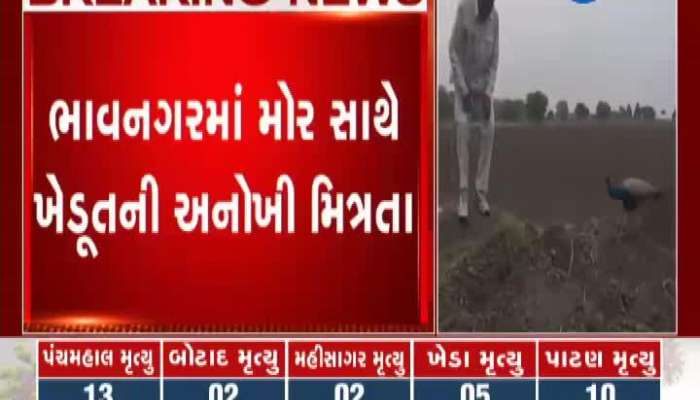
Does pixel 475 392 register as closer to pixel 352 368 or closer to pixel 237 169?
pixel 352 368

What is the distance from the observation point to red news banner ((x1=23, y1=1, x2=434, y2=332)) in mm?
5438

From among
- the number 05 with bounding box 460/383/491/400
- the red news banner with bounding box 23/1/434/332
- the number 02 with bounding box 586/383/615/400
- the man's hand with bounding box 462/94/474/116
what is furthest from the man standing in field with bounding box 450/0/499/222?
the number 02 with bounding box 586/383/615/400

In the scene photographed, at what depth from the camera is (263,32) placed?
547 centimetres

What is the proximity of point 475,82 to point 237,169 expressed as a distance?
39.0 inches

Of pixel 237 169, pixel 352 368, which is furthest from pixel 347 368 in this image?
pixel 237 169

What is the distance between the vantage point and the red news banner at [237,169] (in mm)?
5438

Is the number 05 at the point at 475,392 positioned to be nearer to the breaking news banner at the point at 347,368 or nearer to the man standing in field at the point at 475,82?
the breaking news banner at the point at 347,368

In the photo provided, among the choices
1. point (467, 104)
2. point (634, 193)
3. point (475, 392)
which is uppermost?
point (467, 104)

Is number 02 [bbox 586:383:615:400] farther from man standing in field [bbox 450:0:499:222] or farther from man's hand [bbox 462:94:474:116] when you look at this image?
man's hand [bbox 462:94:474:116]

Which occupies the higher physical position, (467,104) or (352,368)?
(467,104)

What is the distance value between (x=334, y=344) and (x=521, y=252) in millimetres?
822

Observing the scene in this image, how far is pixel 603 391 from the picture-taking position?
5523mm

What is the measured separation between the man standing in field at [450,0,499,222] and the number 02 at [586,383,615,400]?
2.66 feet
